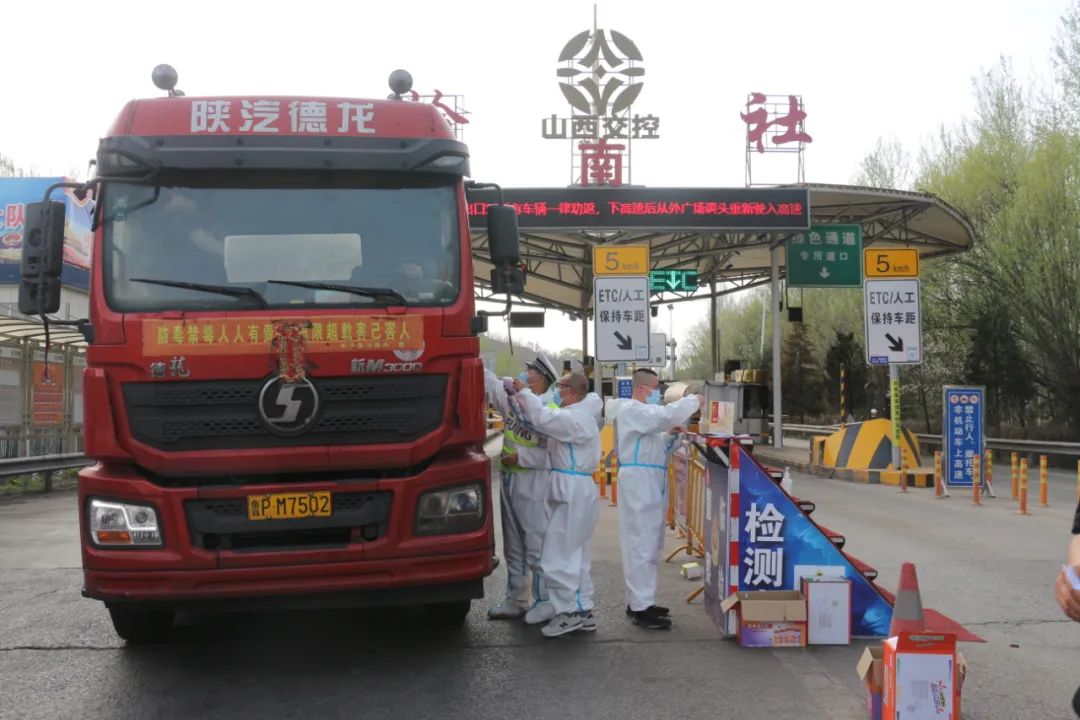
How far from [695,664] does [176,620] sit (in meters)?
3.84

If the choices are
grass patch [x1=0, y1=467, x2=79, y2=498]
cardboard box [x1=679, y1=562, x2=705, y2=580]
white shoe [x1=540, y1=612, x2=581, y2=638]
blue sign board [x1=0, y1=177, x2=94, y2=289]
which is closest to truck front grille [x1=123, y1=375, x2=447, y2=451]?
white shoe [x1=540, y1=612, x2=581, y2=638]

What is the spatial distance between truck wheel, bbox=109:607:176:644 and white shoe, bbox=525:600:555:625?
2353 mm

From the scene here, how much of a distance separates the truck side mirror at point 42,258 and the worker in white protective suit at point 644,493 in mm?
3675

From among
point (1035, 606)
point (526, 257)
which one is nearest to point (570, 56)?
point (526, 257)

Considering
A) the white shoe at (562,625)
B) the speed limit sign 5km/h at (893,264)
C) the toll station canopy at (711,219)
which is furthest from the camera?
the toll station canopy at (711,219)

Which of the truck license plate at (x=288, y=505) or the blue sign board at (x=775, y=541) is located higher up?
the truck license plate at (x=288, y=505)

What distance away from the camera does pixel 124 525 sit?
5.08m

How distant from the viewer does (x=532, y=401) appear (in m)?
6.29

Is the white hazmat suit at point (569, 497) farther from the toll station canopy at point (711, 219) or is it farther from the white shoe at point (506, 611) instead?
the toll station canopy at point (711, 219)

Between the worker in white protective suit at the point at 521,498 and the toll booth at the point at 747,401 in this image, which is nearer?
the worker in white protective suit at the point at 521,498

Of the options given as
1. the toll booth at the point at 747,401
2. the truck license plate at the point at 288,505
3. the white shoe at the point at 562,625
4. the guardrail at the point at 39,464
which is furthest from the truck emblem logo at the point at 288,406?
the toll booth at the point at 747,401

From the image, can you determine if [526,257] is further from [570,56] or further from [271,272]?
[271,272]

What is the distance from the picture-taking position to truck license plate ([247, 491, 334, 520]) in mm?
5102

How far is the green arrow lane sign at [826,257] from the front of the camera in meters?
22.3
